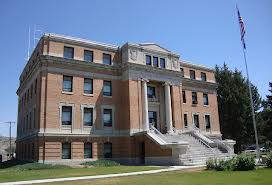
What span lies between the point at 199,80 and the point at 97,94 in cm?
1897

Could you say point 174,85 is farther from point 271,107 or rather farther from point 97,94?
point 271,107

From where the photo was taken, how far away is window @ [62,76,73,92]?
34344mm

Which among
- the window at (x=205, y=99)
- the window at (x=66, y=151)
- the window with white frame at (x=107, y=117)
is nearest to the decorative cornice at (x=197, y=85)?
the window at (x=205, y=99)

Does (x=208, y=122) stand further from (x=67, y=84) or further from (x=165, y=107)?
(x=67, y=84)

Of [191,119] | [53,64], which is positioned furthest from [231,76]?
[53,64]

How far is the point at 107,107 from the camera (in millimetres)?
36656

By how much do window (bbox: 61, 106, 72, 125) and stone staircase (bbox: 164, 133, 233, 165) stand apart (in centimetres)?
1197

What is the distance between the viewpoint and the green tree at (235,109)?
56.4m

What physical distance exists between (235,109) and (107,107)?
3116 centimetres

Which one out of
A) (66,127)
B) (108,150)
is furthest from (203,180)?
(108,150)

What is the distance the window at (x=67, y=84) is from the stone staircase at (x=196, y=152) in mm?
13215

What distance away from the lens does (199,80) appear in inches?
1861

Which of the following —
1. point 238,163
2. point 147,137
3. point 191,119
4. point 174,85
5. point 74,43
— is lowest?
point 238,163

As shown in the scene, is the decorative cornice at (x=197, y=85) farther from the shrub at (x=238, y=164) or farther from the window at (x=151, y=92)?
the shrub at (x=238, y=164)
